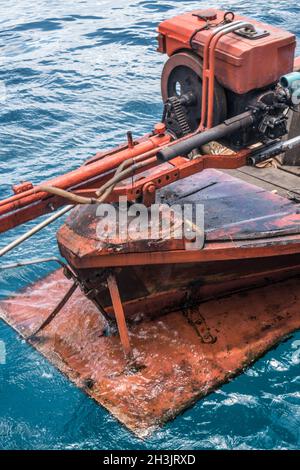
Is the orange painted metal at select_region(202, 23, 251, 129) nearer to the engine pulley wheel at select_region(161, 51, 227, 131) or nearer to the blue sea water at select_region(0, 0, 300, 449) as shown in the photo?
the engine pulley wheel at select_region(161, 51, 227, 131)

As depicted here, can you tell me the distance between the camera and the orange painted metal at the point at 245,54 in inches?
191

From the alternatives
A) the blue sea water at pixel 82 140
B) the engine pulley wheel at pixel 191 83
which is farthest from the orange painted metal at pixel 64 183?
the blue sea water at pixel 82 140

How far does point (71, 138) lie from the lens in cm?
1007

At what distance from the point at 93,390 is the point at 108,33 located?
11.9 m

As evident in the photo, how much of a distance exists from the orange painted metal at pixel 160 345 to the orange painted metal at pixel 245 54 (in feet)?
7.64

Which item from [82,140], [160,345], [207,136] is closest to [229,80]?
[207,136]

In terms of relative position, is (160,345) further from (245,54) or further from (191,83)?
(245,54)

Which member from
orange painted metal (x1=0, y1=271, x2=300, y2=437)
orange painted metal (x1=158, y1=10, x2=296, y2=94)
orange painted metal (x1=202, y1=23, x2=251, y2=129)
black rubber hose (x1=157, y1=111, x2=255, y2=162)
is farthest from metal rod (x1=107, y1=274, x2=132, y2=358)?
orange painted metal (x1=158, y1=10, x2=296, y2=94)

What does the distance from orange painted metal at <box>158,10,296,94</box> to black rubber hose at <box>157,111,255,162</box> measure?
0.26 metres

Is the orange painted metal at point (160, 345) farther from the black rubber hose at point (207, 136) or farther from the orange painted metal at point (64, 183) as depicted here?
the black rubber hose at point (207, 136)

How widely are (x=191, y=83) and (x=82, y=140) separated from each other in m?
4.78

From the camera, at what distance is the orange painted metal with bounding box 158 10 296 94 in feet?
16.0

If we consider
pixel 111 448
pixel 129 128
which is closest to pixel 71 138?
pixel 129 128
